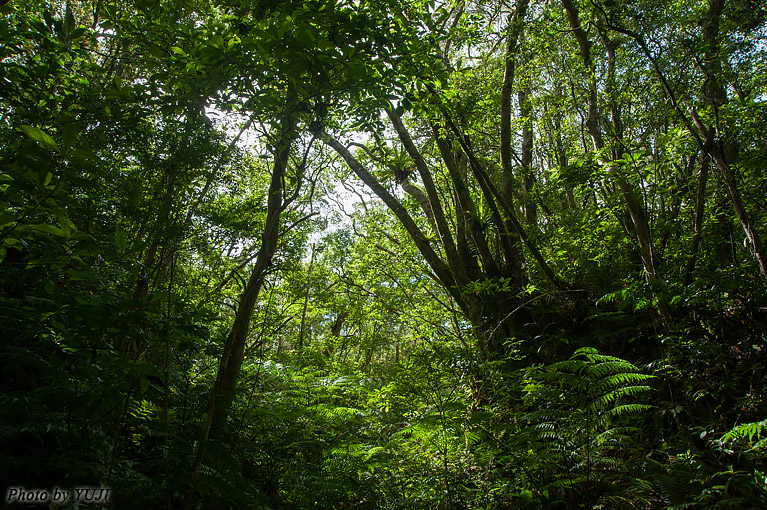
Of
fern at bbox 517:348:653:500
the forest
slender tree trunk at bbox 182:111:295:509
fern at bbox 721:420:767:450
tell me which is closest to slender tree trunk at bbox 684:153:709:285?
the forest

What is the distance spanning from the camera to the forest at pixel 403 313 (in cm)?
187

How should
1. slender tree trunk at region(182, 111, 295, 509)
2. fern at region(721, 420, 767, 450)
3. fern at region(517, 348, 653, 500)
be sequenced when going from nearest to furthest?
slender tree trunk at region(182, 111, 295, 509)
fern at region(721, 420, 767, 450)
fern at region(517, 348, 653, 500)

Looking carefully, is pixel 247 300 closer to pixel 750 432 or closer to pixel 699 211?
pixel 750 432

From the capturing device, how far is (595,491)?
2.79 metres

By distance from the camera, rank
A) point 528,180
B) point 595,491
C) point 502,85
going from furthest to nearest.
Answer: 1. point 528,180
2. point 502,85
3. point 595,491

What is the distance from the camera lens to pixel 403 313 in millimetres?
7598

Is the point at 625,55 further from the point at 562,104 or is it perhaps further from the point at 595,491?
the point at 595,491

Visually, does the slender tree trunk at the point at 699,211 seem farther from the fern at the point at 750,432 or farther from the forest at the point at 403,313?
the fern at the point at 750,432

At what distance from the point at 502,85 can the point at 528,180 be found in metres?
2.01

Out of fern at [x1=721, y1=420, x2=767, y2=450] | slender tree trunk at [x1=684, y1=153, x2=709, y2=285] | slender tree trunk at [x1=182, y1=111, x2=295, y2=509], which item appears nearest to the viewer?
slender tree trunk at [x1=182, y1=111, x2=295, y2=509]

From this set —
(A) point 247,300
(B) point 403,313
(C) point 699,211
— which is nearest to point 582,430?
(A) point 247,300

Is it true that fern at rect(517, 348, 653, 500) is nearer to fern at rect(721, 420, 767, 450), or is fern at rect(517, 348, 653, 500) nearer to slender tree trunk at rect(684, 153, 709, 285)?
fern at rect(721, 420, 767, 450)

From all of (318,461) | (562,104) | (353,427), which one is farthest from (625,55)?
(318,461)

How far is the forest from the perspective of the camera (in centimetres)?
187
